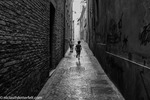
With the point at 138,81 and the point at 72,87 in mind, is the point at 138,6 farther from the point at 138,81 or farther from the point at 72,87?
the point at 72,87

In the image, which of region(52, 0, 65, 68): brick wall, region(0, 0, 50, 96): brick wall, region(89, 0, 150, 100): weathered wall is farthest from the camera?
region(52, 0, 65, 68): brick wall

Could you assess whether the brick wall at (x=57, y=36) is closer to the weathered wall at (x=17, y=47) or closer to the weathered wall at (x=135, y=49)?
the weathered wall at (x=17, y=47)

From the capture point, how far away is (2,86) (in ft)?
8.21

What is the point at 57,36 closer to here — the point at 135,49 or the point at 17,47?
the point at 17,47

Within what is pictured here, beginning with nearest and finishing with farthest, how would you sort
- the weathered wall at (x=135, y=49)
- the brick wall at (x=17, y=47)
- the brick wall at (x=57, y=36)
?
the brick wall at (x=17, y=47) → the weathered wall at (x=135, y=49) → the brick wall at (x=57, y=36)

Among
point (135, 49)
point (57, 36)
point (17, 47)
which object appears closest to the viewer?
point (17, 47)

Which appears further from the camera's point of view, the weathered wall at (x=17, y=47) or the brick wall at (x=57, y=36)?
the brick wall at (x=57, y=36)

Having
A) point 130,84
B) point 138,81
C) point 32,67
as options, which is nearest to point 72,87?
point 32,67

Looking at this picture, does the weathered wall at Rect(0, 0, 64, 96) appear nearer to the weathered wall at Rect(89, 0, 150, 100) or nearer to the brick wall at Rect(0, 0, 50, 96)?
the brick wall at Rect(0, 0, 50, 96)

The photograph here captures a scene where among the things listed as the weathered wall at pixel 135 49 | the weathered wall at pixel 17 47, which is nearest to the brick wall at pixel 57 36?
the weathered wall at pixel 17 47

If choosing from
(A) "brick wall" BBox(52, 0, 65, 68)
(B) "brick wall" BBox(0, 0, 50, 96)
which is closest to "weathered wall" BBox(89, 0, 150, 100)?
(B) "brick wall" BBox(0, 0, 50, 96)

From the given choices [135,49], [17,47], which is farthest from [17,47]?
[135,49]

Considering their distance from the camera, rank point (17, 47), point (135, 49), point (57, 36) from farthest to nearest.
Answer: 1. point (57, 36)
2. point (135, 49)
3. point (17, 47)

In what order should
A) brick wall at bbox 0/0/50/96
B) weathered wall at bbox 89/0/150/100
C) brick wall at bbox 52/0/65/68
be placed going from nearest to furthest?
brick wall at bbox 0/0/50/96 → weathered wall at bbox 89/0/150/100 → brick wall at bbox 52/0/65/68
